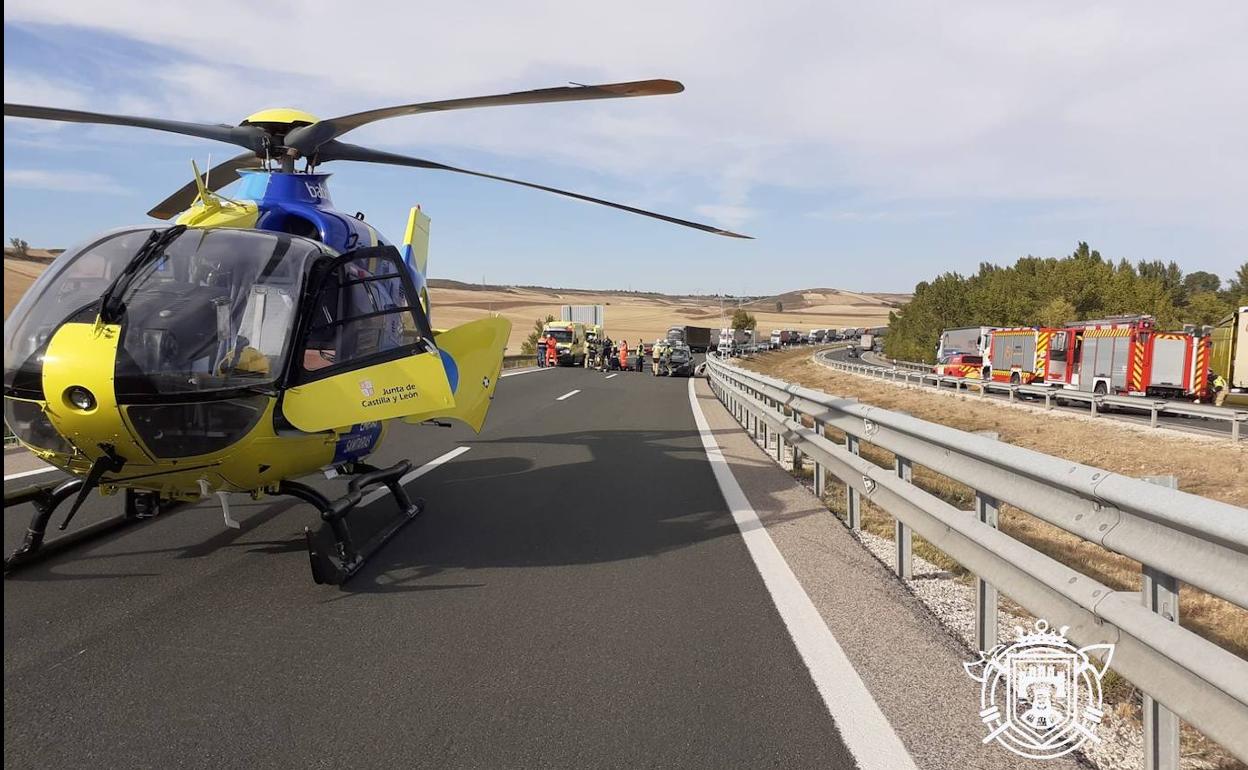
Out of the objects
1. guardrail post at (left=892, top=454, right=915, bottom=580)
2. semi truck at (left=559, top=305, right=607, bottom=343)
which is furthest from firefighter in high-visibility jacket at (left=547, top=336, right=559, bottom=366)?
guardrail post at (left=892, top=454, right=915, bottom=580)

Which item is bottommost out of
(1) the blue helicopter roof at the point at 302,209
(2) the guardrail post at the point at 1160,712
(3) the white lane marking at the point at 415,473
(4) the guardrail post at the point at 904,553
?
(3) the white lane marking at the point at 415,473

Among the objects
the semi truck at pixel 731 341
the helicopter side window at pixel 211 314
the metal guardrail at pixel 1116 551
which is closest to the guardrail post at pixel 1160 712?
the metal guardrail at pixel 1116 551

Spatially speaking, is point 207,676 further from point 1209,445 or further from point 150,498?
point 1209,445

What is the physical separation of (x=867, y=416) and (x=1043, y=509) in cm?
273

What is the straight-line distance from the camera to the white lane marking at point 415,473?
7.66 meters

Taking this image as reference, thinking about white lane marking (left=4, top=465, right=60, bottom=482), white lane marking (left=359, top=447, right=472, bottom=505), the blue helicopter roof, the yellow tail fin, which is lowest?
white lane marking (left=359, top=447, right=472, bottom=505)

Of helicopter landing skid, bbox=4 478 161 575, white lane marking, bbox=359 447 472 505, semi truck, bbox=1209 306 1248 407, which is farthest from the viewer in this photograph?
semi truck, bbox=1209 306 1248 407

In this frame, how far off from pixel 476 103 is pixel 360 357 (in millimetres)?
1951

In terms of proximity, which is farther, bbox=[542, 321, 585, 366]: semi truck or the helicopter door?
bbox=[542, 321, 585, 366]: semi truck

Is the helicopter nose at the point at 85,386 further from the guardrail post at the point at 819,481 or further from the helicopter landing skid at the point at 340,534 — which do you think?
the guardrail post at the point at 819,481

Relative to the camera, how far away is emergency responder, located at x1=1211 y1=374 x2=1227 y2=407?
30.8 m

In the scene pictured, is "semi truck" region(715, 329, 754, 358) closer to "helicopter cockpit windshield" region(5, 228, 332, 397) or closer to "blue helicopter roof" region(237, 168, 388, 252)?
"blue helicopter roof" region(237, 168, 388, 252)

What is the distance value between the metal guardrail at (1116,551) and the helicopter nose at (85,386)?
4.37m

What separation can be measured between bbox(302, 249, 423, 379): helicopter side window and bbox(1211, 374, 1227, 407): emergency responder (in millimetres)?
33580
